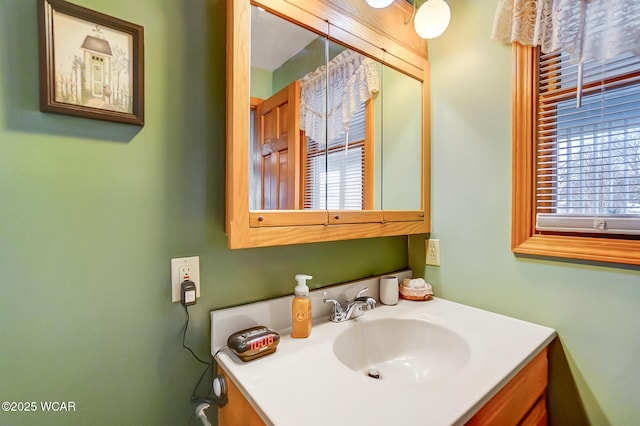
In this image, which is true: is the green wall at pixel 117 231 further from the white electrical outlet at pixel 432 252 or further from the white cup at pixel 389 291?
the white electrical outlet at pixel 432 252

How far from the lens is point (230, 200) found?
0.78 meters

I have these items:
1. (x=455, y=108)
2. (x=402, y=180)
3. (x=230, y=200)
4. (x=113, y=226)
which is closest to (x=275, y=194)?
(x=230, y=200)

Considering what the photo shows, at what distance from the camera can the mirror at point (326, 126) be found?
87cm

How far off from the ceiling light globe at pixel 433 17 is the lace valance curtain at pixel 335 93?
245 mm

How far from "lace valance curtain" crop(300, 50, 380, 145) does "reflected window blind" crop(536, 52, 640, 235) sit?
650mm

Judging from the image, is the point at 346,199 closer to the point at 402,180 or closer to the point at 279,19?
the point at 402,180

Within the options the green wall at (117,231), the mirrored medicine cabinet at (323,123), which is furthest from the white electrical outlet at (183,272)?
the mirrored medicine cabinet at (323,123)

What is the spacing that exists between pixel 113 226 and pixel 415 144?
119 cm

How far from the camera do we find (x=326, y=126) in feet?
3.42

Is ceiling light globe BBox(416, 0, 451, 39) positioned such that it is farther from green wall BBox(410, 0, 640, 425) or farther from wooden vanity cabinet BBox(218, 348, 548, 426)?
wooden vanity cabinet BBox(218, 348, 548, 426)

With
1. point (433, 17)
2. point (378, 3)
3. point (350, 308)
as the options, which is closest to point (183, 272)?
point (350, 308)

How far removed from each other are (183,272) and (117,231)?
20 centimetres

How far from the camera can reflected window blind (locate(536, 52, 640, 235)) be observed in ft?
2.91

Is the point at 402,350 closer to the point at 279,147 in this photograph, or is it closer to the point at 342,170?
the point at 342,170
